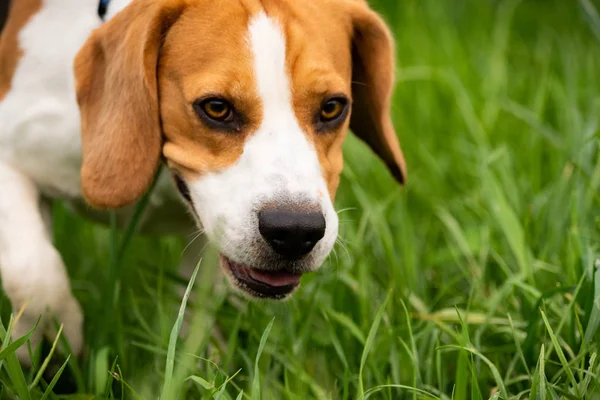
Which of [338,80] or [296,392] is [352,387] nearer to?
[296,392]

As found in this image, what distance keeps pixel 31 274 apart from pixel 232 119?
765 mm

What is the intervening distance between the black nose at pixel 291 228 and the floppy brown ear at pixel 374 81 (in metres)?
0.90

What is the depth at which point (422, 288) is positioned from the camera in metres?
3.68

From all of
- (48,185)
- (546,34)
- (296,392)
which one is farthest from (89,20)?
(546,34)

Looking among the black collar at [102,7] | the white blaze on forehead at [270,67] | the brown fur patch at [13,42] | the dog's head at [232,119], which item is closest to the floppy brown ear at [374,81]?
the dog's head at [232,119]

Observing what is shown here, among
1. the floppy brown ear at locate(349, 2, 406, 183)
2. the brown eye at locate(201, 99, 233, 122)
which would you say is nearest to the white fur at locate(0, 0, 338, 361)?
the brown eye at locate(201, 99, 233, 122)

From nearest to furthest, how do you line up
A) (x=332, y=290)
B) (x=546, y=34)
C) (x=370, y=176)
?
(x=332, y=290), (x=370, y=176), (x=546, y=34)

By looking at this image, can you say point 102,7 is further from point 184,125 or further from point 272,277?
point 272,277

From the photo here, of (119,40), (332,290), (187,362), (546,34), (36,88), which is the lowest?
(546,34)

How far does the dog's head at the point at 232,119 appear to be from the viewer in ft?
9.13

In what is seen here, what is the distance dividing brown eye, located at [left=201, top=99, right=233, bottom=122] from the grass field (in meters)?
0.50

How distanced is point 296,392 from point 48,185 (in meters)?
1.13

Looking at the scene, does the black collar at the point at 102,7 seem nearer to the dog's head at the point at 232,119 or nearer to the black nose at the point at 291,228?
the dog's head at the point at 232,119

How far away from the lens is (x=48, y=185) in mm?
3328
